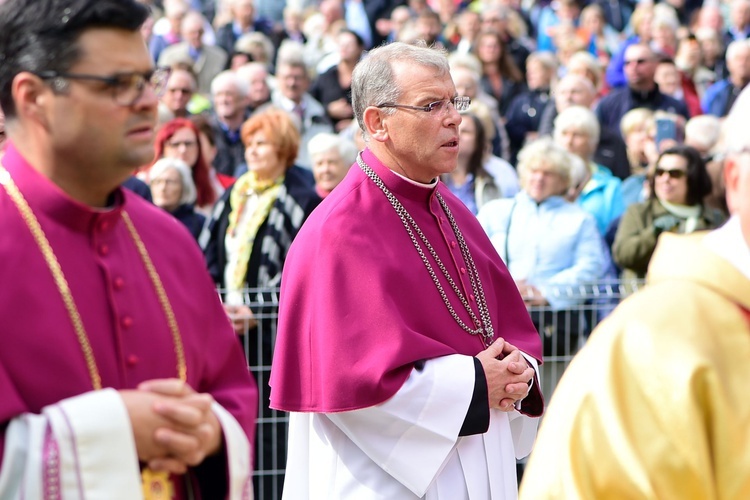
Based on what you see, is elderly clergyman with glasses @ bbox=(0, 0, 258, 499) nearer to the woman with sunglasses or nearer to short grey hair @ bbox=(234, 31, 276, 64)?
the woman with sunglasses

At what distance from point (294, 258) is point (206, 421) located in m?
2.02

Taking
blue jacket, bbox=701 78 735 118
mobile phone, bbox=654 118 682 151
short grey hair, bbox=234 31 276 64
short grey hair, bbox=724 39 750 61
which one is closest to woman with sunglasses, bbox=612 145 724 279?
mobile phone, bbox=654 118 682 151

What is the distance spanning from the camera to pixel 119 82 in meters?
2.86

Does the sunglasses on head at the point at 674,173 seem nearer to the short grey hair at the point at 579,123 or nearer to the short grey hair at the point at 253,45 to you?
the short grey hair at the point at 579,123

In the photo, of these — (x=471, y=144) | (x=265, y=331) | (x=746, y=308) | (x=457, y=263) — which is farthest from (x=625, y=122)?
(x=746, y=308)

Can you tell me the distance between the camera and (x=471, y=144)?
→ 853 cm

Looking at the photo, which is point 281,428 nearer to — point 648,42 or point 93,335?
point 93,335

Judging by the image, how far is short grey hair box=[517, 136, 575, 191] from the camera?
7871 mm

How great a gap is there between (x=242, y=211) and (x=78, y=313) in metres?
4.85

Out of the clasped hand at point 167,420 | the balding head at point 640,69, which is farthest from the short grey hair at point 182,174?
the clasped hand at point 167,420

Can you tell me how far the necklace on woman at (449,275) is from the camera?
4.80 metres

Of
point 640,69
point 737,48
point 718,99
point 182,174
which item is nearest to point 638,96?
point 640,69

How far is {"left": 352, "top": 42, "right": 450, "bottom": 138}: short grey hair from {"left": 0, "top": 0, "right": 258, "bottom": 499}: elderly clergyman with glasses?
6.43ft

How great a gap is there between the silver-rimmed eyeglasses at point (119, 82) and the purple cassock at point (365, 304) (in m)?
1.86
